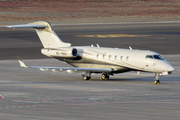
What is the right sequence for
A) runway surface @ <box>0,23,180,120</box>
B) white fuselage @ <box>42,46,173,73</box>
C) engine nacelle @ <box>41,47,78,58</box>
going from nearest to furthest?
runway surface @ <box>0,23,180,120</box>, white fuselage @ <box>42,46,173,73</box>, engine nacelle @ <box>41,47,78,58</box>

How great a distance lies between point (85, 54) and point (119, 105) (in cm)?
1397

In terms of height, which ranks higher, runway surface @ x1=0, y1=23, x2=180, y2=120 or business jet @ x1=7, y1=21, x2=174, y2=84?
business jet @ x1=7, y1=21, x2=174, y2=84

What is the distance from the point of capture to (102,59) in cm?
4075

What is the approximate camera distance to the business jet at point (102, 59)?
38500 millimetres

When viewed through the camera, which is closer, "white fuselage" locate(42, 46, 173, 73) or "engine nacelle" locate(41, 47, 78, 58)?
"white fuselage" locate(42, 46, 173, 73)

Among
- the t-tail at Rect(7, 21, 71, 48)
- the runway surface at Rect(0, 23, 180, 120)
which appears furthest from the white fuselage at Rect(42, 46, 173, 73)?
the runway surface at Rect(0, 23, 180, 120)

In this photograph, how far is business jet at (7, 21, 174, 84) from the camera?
38.5 meters

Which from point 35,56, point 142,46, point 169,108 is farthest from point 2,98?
point 142,46

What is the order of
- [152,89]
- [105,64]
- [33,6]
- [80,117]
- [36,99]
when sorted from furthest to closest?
[33,6] → [105,64] → [152,89] → [36,99] → [80,117]

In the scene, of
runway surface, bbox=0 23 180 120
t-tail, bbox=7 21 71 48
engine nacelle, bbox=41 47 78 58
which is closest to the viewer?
runway surface, bbox=0 23 180 120

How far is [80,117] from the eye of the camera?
2405cm

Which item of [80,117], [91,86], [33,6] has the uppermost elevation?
[33,6]

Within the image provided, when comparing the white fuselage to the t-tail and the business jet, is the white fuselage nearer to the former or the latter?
the business jet

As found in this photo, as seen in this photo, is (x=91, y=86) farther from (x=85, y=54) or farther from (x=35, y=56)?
(x=35, y=56)
